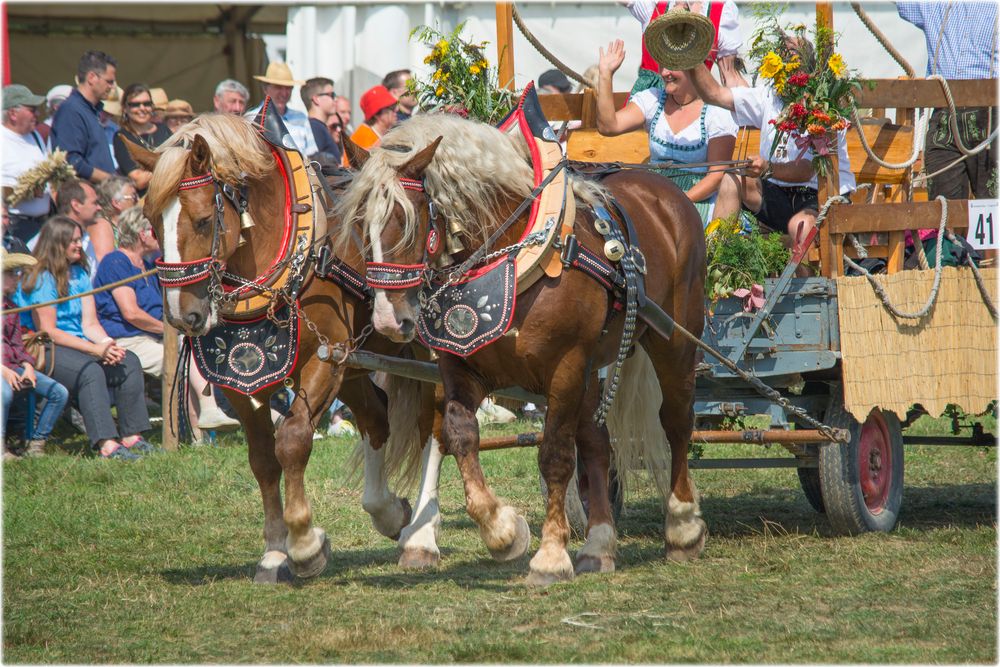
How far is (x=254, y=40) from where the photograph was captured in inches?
577

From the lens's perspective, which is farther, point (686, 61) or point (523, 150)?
point (686, 61)

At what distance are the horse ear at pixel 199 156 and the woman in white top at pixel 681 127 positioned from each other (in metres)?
2.48

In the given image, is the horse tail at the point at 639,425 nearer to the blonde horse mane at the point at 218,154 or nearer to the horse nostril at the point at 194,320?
the blonde horse mane at the point at 218,154

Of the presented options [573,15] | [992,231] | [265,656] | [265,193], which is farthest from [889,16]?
[265,656]

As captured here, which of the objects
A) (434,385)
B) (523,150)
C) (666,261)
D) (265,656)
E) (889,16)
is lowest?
(265,656)

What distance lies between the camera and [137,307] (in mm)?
9219

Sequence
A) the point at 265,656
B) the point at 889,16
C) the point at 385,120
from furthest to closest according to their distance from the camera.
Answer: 1. the point at 889,16
2. the point at 385,120
3. the point at 265,656

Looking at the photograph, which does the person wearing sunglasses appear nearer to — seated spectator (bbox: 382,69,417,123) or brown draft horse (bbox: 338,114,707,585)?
seated spectator (bbox: 382,69,417,123)

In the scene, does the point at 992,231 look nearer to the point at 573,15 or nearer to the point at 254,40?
the point at 573,15

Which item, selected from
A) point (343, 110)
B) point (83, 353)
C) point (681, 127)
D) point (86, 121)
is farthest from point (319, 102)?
point (681, 127)

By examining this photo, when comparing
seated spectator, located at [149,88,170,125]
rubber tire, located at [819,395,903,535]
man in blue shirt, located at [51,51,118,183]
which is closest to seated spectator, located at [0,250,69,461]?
man in blue shirt, located at [51,51,118,183]

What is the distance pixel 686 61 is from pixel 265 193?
2231 mm

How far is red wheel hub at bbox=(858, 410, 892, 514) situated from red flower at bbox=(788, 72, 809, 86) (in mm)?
1627

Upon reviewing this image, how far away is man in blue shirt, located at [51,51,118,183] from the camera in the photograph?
987 cm
